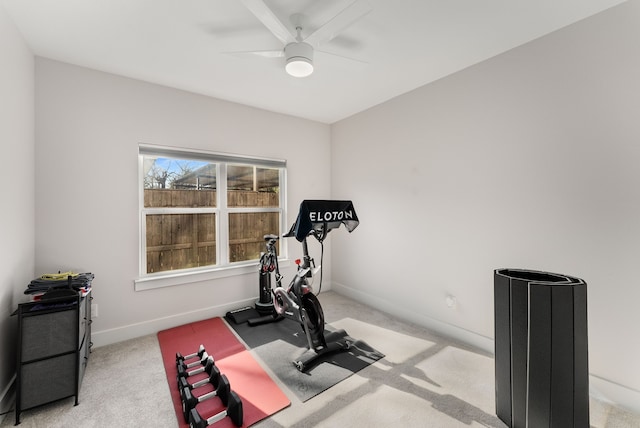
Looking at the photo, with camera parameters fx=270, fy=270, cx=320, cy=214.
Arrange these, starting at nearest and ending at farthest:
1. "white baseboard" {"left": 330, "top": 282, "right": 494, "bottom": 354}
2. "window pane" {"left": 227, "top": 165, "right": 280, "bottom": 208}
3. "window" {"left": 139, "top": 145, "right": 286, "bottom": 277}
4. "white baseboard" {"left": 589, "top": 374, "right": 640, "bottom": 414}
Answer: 1. "white baseboard" {"left": 589, "top": 374, "right": 640, "bottom": 414}
2. "white baseboard" {"left": 330, "top": 282, "right": 494, "bottom": 354}
3. "window" {"left": 139, "top": 145, "right": 286, "bottom": 277}
4. "window pane" {"left": 227, "top": 165, "right": 280, "bottom": 208}

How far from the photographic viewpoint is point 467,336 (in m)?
2.74

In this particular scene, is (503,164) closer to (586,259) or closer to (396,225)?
(586,259)

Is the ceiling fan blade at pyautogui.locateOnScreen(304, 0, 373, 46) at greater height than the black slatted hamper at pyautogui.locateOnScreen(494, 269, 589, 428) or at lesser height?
greater

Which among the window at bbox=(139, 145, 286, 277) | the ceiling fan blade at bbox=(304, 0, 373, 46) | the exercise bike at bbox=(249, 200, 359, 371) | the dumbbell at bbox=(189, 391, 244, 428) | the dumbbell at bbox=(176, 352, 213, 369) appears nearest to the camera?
the ceiling fan blade at bbox=(304, 0, 373, 46)

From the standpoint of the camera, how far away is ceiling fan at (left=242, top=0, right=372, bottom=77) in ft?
4.94

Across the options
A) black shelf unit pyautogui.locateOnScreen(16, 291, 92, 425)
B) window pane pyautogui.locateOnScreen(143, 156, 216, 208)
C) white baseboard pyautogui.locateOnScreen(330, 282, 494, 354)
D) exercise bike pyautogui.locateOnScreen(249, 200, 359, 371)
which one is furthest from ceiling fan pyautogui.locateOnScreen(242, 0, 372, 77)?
white baseboard pyautogui.locateOnScreen(330, 282, 494, 354)

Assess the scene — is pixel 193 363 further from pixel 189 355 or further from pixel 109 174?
pixel 109 174

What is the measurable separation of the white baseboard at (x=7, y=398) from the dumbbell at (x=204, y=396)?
3.69 ft

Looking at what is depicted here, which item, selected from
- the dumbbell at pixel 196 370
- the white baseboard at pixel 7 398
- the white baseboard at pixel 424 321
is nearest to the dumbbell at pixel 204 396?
the dumbbell at pixel 196 370

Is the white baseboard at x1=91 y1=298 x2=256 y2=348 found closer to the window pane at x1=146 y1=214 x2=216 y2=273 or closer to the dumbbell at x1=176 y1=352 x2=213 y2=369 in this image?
the window pane at x1=146 y1=214 x2=216 y2=273

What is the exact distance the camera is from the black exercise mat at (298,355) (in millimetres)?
2154

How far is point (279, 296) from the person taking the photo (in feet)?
9.51

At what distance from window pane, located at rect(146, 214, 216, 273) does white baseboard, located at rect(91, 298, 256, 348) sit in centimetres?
56

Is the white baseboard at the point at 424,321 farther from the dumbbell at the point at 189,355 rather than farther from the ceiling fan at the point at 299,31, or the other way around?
the ceiling fan at the point at 299,31
